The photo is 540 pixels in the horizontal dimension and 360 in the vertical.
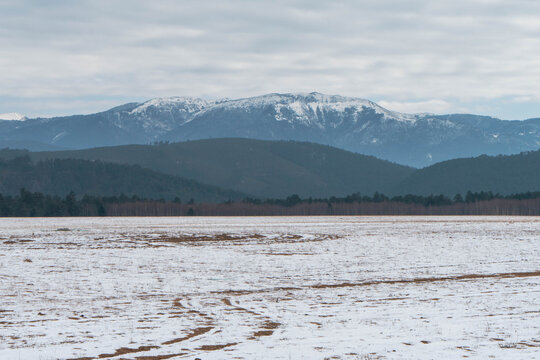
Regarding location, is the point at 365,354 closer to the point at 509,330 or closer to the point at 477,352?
the point at 477,352

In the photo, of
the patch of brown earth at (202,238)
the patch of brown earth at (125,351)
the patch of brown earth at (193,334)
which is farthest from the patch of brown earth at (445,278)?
the patch of brown earth at (202,238)

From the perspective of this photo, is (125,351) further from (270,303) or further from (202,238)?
(202,238)

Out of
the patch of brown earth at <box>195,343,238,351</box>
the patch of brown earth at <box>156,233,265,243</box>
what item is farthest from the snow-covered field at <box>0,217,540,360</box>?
the patch of brown earth at <box>156,233,265,243</box>

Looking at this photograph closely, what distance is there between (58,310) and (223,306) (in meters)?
6.39

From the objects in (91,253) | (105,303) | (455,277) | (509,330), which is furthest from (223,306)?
(91,253)

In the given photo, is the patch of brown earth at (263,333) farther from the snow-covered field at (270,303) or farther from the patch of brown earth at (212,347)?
the patch of brown earth at (212,347)

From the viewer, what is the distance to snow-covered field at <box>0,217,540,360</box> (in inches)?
785

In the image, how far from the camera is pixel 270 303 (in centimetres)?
2883

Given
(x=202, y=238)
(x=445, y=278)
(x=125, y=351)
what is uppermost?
(x=202, y=238)

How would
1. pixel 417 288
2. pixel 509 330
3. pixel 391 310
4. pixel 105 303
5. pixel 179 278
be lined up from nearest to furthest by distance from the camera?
1. pixel 509 330
2. pixel 391 310
3. pixel 105 303
4. pixel 417 288
5. pixel 179 278

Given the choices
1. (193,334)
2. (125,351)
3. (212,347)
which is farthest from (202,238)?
(125,351)

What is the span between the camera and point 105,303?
29062mm

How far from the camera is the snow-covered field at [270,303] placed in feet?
65.4

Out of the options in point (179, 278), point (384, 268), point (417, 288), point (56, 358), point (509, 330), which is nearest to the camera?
point (56, 358)
